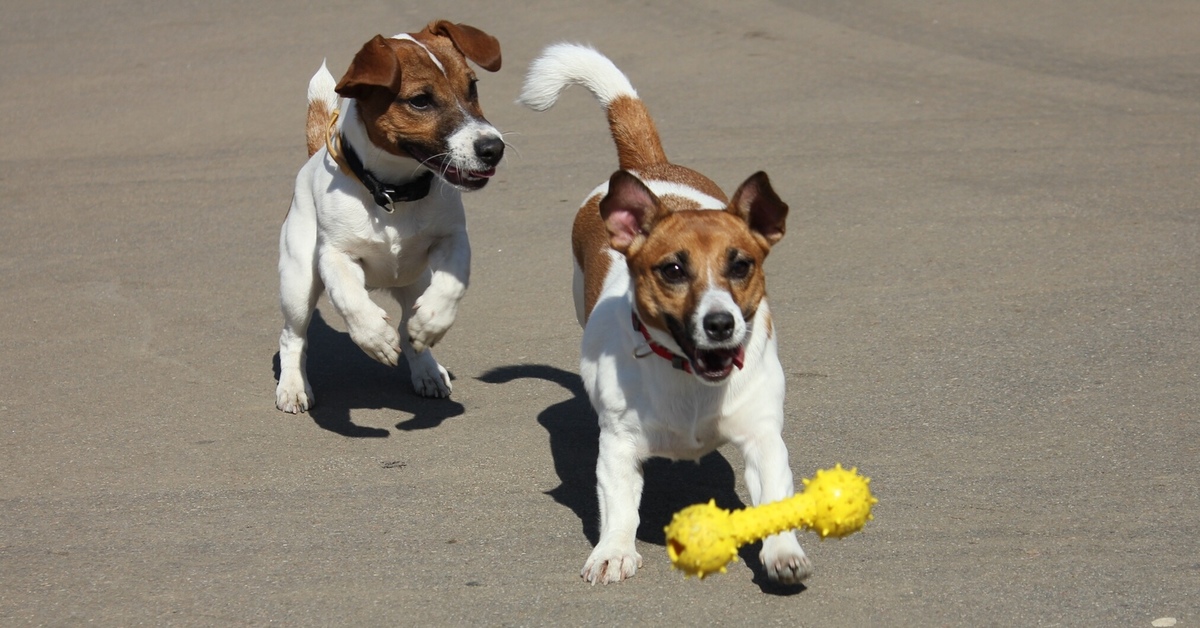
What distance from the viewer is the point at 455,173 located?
550 centimetres

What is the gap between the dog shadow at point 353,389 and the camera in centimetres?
593

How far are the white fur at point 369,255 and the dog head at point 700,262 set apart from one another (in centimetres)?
109

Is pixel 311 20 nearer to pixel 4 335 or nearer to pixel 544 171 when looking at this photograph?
pixel 544 171

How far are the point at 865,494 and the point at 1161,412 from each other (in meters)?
2.08

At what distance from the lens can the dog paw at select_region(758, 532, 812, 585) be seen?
402 cm

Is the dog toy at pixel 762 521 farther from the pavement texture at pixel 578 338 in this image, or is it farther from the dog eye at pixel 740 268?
the dog eye at pixel 740 268

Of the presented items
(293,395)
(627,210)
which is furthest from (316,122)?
(627,210)

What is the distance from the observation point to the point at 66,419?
232 inches

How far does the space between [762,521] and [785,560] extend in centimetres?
24

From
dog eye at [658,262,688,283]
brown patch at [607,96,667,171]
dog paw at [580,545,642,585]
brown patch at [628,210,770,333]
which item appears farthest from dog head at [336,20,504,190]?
dog paw at [580,545,642,585]

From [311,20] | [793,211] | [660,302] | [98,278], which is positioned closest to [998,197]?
[793,211]

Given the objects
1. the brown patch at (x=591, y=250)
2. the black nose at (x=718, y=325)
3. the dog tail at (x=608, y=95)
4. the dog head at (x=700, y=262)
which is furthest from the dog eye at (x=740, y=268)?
the dog tail at (x=608, y=95)

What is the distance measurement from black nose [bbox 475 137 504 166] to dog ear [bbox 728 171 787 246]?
1248 millimetres

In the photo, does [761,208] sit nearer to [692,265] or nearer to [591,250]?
[692,265]
